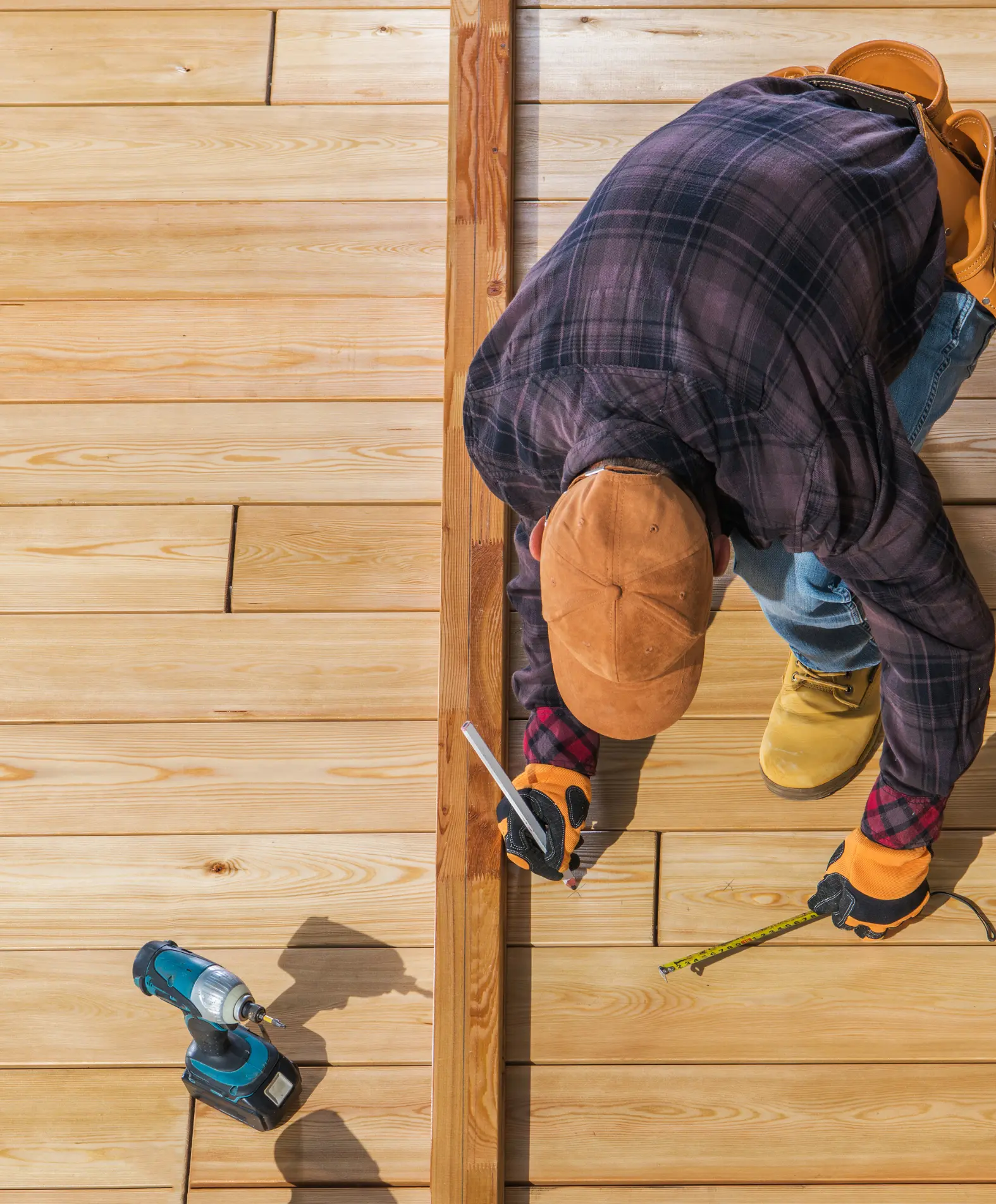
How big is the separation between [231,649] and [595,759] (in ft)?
1.97

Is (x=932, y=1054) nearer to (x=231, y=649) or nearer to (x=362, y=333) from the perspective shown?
(x=231, y=649)

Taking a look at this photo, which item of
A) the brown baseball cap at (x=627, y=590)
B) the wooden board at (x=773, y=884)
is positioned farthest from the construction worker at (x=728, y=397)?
the wooden board at (x=773, y=884)

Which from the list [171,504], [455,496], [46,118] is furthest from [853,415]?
[46,118]

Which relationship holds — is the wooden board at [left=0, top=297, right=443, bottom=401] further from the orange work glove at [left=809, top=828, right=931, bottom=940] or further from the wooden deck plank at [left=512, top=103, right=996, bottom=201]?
the orange work glove at [left=809, top=828, right=931, bottom=940]

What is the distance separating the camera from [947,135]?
3.56 ft

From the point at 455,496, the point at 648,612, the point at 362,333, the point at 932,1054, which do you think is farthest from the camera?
the point at 362,333

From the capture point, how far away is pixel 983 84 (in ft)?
5.55

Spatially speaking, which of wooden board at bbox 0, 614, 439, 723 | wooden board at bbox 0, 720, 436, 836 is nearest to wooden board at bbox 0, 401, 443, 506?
wooden board at bbox 0, 614, 439, 723

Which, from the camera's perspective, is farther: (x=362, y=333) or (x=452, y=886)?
(x=362, y=333)

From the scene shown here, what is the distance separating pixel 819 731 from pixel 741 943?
31cm

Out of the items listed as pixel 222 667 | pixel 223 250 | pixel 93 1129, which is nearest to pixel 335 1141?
pixel 93 1129

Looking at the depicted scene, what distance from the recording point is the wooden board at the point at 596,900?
1375mm

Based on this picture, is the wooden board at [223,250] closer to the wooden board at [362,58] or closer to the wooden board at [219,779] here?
the wooden board at [362,58]

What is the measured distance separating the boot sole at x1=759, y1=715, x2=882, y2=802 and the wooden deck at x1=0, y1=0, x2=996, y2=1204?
0.08 ft
